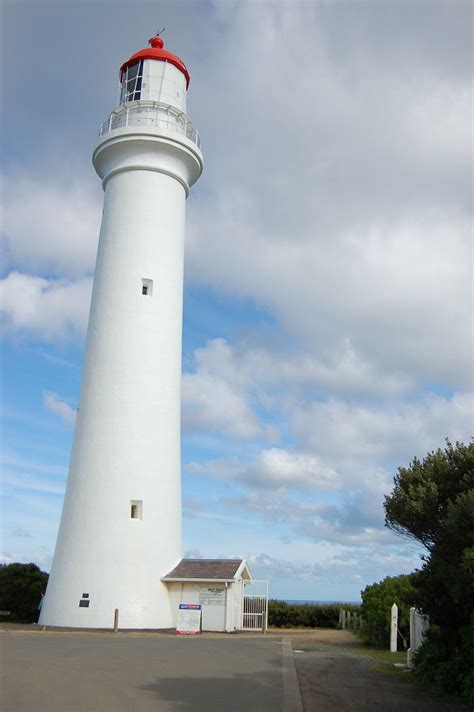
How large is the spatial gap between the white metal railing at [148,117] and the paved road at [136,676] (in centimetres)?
1918

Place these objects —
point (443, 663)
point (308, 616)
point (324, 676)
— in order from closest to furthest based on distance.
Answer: point (443, 663) < point (324, 676) < point (308, 616)

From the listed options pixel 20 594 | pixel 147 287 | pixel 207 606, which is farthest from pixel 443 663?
pixel 20 594

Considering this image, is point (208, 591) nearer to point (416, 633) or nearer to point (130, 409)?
point (130, 409)

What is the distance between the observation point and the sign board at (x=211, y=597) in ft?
79.0

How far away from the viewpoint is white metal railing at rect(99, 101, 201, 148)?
2722cm

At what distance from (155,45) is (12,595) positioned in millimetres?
23547

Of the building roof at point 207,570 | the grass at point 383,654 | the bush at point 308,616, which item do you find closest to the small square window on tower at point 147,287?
the building roof at point 207,570

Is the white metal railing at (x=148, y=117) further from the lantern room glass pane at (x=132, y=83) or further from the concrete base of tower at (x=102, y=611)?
the concrete base of tower at (x=102, y=611)

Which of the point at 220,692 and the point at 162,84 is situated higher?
the point at 162,84

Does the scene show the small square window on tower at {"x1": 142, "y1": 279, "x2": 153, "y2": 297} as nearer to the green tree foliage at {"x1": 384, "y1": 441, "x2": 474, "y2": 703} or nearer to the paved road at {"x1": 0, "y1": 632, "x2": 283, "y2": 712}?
the paved road at {"x1": 0, "y1": 632, "x2": 283, "y2": 712}

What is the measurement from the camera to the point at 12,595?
2636 cm

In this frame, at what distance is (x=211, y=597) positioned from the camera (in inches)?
949

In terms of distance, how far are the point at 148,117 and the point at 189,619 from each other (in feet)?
62.9

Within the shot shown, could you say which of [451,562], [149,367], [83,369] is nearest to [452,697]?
[451,562]
